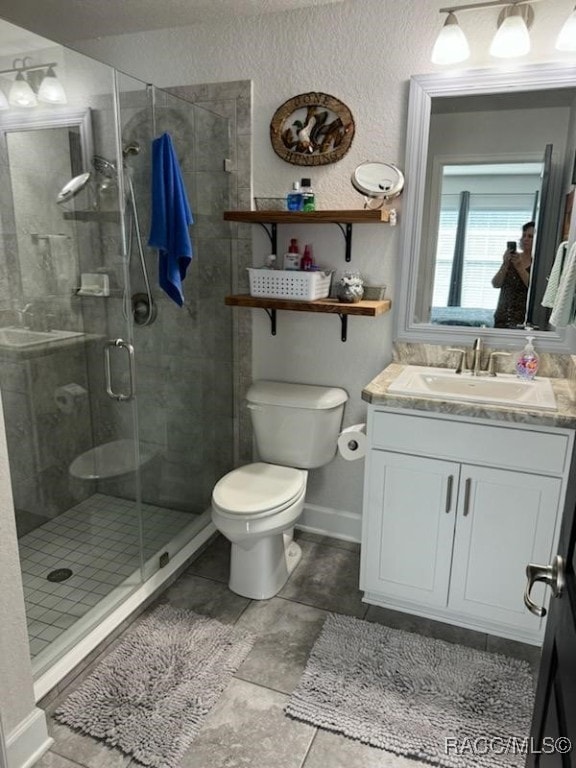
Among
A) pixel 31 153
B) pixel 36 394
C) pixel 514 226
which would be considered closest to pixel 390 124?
pixel 514 226

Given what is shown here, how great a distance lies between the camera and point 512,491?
6.14 feet

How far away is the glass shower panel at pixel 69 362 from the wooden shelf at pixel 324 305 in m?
0.52

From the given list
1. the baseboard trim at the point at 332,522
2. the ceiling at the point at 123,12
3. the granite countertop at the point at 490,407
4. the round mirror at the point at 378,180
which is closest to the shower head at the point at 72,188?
the ceiling at the point at 123,12

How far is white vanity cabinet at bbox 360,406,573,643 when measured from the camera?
1.84 meters

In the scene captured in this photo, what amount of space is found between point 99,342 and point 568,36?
6.89ft

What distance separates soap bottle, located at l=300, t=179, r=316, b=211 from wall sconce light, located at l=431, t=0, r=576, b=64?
0.65 meters

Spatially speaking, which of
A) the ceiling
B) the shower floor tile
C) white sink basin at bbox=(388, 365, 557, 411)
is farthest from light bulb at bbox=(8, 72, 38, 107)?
white sink basin at bbox=(388, 365, 557, 411)

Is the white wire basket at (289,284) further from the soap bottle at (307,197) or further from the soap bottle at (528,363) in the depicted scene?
the soap bottle at (528,363)

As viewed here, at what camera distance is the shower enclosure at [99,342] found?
81.6 inches

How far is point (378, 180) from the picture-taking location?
87.6 inches

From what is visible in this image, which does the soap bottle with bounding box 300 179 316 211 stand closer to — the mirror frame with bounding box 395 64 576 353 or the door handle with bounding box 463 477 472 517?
the mirror frame with bounding box 395 64 576 353

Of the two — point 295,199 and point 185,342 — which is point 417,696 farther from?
point 295,199

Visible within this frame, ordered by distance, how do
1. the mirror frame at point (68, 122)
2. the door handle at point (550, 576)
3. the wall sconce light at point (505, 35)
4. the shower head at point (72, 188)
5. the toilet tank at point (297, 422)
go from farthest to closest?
the toilet tank at point (297, 422)
the shower head at point (72, 188)
the mirror frame at point (68, 122)
the wall sconce light at point (505, 35)
the door handle at point (550, 576)

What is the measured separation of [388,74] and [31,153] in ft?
4.73
